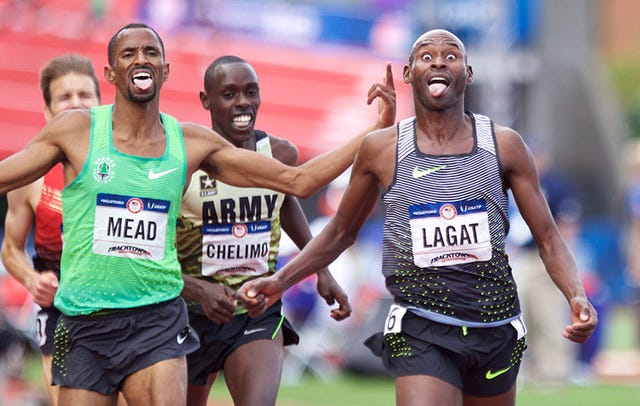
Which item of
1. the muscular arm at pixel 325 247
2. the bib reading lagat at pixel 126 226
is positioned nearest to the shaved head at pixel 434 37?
the muscular arm at pixel 325 247

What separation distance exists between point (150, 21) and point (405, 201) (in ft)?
52.4

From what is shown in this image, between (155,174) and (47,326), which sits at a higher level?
(155,174)

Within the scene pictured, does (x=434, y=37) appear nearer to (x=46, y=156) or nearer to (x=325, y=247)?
(x=325, y=247)

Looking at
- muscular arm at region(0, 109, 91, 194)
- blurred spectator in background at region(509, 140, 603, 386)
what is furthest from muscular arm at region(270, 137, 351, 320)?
blurred spectator in background at region(509, 140, 603, 386)

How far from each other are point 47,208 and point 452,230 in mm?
2398

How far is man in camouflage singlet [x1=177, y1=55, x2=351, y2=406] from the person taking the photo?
278 inches

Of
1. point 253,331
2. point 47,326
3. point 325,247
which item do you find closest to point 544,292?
point 253,331

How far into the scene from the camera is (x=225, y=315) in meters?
6.90

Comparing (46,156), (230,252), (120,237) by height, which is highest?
(46,156)

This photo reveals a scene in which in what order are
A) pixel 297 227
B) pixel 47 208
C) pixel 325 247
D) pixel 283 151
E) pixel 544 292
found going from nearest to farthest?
pixel 325 247, pixel 47 208, pixel 283 151, pixel 297 227, pixel 544 292

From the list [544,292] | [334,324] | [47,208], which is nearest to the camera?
[47,208]

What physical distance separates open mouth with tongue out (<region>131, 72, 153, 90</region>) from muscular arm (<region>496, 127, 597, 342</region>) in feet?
5.47

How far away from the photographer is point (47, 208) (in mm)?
7223

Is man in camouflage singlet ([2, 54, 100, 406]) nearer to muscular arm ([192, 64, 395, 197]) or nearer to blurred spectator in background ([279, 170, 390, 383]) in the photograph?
muscular arm ([192, 64, 395, 197])
